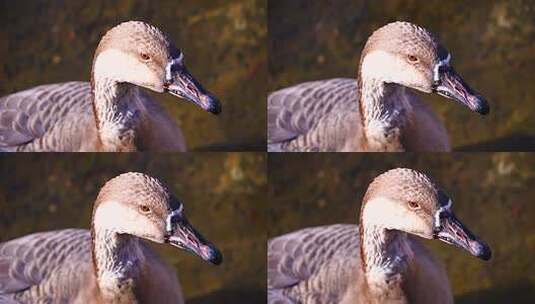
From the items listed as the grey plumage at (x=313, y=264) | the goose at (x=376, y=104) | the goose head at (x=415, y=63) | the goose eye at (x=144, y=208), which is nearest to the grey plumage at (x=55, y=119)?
the goose eye at (x=144, y=208)

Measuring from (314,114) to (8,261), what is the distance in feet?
3.04

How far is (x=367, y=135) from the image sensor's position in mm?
3596

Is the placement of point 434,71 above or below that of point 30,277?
above

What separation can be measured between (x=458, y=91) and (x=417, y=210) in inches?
12.8

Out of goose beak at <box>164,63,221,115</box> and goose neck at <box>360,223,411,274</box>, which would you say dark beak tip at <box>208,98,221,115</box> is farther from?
goose neck at <box>360,223,411,274</box>

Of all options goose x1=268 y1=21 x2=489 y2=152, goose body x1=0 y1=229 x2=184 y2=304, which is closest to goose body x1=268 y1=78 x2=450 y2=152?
goose x1=268 y1=21 x2=489 y2=152

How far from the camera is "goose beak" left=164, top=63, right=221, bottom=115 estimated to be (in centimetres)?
344

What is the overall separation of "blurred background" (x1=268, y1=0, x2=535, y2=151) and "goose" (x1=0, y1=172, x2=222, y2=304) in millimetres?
463

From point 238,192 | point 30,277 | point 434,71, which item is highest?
point 434,71

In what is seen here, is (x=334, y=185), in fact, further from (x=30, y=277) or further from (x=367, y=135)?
(x=30, y=277)

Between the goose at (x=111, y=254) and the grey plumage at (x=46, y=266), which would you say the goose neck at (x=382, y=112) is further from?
the grey plumage at (x=46, y=266)

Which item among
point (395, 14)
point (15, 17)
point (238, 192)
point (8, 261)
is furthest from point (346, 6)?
point (8, 261)

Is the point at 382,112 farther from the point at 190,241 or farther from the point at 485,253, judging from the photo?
the point at 190,241

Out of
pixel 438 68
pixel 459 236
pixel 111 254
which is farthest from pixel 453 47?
pixel 111 254
